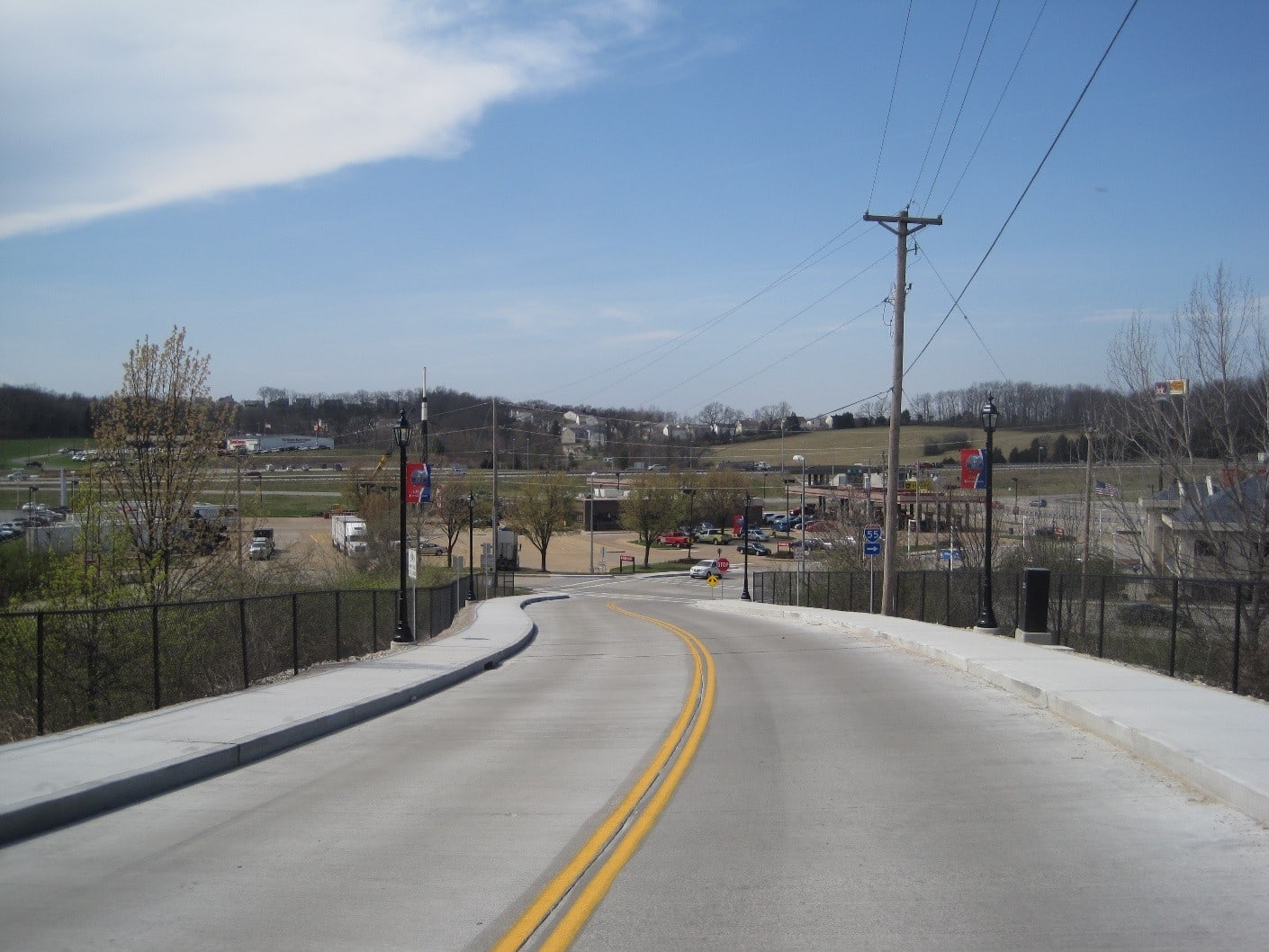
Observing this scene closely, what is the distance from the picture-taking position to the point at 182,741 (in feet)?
32.4

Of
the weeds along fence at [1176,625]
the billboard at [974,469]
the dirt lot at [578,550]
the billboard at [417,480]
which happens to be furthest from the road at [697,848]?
the dirt lot at [578,550]

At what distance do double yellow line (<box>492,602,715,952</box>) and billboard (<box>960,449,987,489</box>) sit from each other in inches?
670

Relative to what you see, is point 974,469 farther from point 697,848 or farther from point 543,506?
point 543,506

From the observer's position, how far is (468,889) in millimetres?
5949

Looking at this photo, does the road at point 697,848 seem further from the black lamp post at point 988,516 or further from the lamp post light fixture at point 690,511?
the lamp post light fixture at point 690,511

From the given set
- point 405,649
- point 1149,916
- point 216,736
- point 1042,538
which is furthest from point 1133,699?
point 1042,538

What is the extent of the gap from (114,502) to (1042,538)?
3334cm

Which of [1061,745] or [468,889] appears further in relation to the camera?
[1061,745]

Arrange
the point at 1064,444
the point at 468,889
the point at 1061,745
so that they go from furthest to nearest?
the point at 1064,444
the point at 1061,745
the point at 468,889

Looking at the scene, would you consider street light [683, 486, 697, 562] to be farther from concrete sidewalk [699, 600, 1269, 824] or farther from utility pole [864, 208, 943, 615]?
concrete sidewalk [699, 600, 1269, 824]

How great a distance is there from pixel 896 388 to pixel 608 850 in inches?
996

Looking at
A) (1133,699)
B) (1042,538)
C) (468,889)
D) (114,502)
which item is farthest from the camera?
(1042,538)

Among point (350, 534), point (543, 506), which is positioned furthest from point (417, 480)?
point (543, 506)

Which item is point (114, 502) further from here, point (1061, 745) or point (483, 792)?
point (1061, 745)
